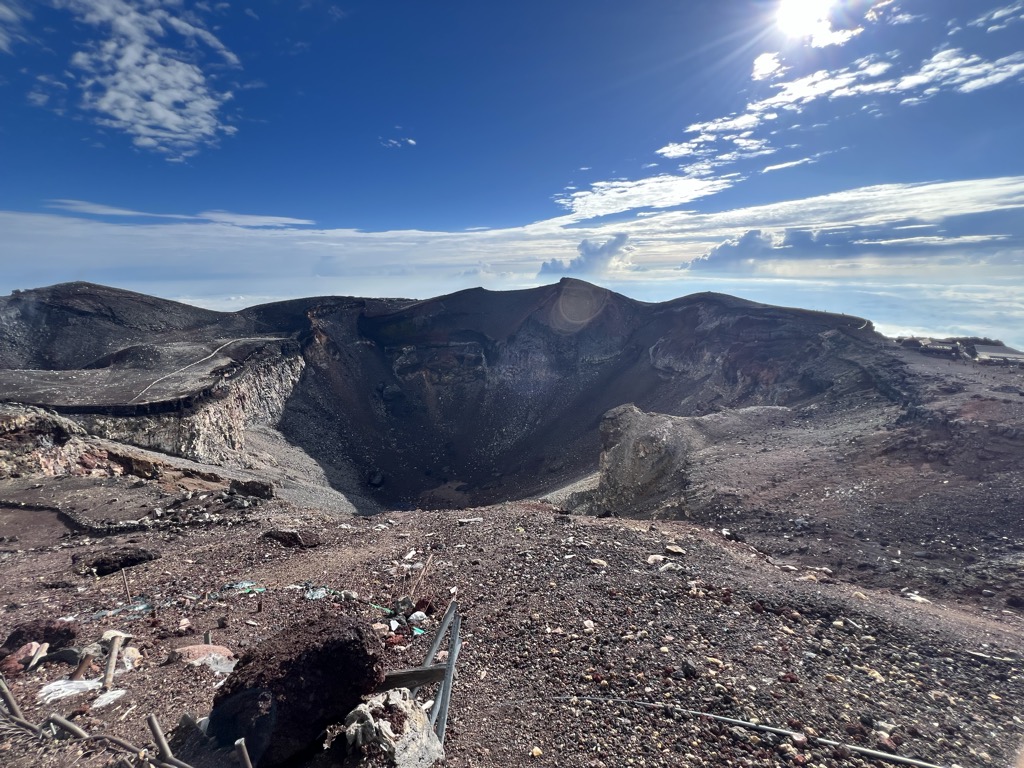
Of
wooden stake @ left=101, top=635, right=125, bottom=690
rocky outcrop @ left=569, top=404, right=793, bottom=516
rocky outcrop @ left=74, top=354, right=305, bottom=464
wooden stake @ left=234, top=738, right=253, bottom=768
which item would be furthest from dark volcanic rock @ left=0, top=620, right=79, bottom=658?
rocky outcrop @ left=74, top=354, right=305, bottom=464

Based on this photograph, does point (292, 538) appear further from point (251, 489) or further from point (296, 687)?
point (251, 489)

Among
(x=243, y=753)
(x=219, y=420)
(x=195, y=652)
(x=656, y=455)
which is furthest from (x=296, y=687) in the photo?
(x=219, y=420)

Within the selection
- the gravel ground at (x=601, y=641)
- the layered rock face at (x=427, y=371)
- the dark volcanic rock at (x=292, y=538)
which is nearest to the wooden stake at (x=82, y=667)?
the gravel ground at (x=601, y=641)

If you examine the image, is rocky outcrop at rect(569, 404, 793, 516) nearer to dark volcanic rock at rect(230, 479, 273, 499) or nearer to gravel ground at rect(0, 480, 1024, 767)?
gravel ground at rect(0, 480, 1024, 767)

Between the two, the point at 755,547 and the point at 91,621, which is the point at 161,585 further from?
the point at 755,547

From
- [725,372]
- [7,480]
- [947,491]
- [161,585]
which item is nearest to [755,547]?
[947,491]

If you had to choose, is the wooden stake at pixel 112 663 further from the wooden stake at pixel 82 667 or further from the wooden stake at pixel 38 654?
the wooden stake at pixel 38 654
